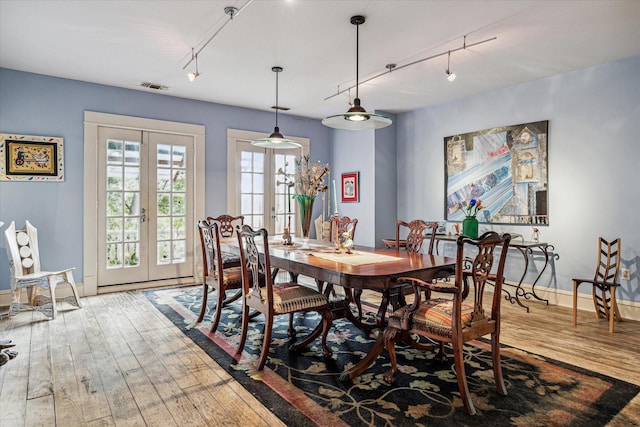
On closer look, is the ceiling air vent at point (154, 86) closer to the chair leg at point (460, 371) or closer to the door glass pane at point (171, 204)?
the door glass pane at point (171, 204)

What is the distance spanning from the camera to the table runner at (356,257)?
2.78 meters

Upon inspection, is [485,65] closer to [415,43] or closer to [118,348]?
[415,43]

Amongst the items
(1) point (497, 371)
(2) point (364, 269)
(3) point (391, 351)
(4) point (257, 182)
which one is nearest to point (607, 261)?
(1) point (497, 371)

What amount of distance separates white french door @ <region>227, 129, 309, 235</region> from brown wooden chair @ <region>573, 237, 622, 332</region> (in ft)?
12.3

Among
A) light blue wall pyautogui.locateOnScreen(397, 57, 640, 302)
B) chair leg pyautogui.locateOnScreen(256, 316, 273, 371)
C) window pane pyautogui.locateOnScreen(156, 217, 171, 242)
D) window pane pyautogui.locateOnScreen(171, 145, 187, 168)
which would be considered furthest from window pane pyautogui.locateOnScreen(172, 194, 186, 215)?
light blue wall pyautogui.locateOnScreen(397, 57, 640, 302)

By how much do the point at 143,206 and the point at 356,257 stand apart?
3.44 m

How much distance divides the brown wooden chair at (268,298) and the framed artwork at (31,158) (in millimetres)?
3064

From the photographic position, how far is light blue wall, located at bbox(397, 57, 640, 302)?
388cm

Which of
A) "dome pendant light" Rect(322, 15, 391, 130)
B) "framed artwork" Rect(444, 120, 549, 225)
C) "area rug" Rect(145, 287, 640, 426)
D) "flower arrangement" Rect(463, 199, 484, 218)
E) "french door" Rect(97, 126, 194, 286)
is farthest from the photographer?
"french door" Rect(97, 126, 194, 286)

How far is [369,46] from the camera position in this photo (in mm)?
3627

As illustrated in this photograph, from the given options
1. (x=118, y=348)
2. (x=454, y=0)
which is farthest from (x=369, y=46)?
(x=118, y=348)

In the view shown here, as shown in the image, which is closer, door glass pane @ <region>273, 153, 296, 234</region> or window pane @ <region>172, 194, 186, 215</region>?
window pane @ <region>172, 194, 186, 215</region>

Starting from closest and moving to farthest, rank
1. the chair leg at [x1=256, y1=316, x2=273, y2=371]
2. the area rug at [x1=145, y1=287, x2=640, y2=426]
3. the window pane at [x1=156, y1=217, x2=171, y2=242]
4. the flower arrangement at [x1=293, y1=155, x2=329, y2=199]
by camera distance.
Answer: the area rug at [x1=145, y1=287, x2=640, y2=426], the chair leg at [x1=256, y1=316, x2=273, y2=371], the flower arrangement at [x1=293, y1=155, x2=329, y2=199], the window pane at [x1=156, y1=217, x2=171, y2=242]

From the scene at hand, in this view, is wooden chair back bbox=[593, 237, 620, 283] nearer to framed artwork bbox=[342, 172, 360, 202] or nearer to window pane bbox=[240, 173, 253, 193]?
framed artwork bbox=[342, 172, 360, 202]
